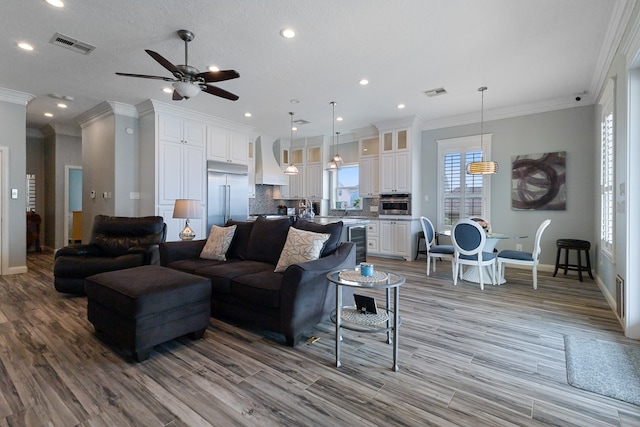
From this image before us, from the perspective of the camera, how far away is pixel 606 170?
157 inches

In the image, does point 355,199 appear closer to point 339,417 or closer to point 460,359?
point 460,359

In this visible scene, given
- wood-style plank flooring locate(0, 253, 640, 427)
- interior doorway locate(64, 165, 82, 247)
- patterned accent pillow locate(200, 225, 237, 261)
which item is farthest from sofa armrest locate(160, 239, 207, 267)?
interior doorway locate(64, 165, 82, 247)

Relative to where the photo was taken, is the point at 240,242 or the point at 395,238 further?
the point at 395,238

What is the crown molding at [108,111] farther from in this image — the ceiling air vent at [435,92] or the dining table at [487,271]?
the dining table at [487,271]

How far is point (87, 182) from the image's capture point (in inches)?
248

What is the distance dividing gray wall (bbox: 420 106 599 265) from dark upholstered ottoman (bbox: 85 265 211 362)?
536 centimetres

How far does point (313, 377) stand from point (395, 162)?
17.2 ft

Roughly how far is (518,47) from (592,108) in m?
2.60

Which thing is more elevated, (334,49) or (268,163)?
(334,49)

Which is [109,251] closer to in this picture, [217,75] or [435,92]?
[217,75]

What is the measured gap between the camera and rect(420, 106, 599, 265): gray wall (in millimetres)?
5020

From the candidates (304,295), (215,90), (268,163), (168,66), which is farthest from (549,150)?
(268,163)

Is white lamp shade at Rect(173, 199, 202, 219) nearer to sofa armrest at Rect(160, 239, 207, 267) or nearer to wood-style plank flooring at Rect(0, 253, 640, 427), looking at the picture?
sofa armrest at Rect(160, 239, 207, 267)

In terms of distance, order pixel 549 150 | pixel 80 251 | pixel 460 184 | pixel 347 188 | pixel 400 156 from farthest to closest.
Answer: pixel 347 188, pixel 400 156, pixel 460 184, pixel 549 150, pixel 80 251
